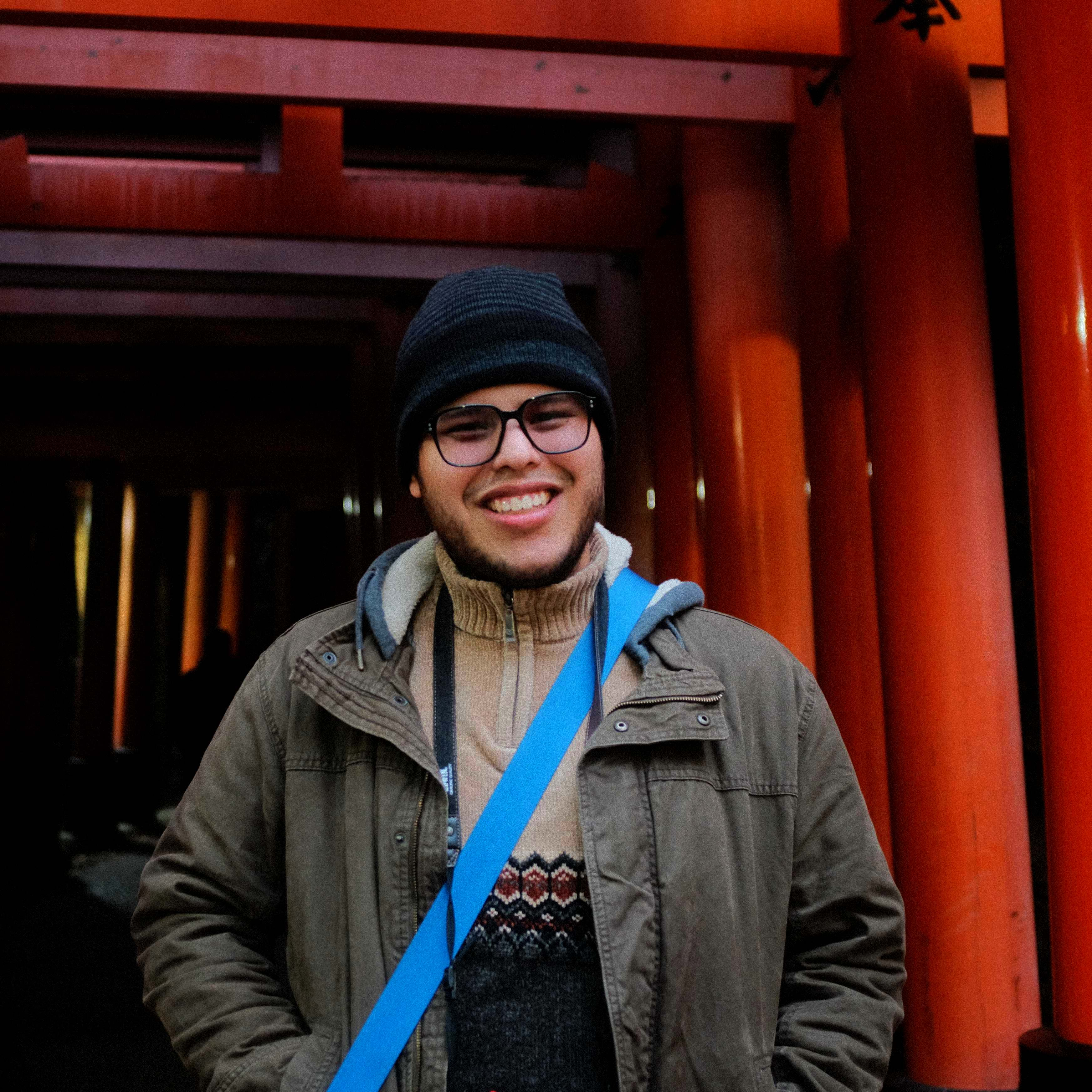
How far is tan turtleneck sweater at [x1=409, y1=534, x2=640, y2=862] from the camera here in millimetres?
1472

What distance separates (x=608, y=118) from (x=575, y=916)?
14.6 ft

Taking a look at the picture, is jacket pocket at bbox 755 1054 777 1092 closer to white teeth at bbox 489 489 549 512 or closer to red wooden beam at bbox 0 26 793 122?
white teeth at bbox 489 489 549 512

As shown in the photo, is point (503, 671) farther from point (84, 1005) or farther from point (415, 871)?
point (84, 1005)

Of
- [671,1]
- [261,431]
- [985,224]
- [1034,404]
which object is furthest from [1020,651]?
[261,431]

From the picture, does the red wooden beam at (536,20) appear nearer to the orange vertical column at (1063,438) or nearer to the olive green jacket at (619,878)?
the orange vertical column at (1063,438)

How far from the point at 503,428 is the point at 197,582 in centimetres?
1516

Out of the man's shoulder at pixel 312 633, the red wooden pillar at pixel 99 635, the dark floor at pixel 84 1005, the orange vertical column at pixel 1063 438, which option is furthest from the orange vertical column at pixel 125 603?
the man's shoulder at pixel 312 633

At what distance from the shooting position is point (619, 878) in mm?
1361

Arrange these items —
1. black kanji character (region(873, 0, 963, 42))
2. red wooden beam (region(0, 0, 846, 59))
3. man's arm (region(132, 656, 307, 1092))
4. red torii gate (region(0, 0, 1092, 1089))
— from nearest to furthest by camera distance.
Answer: man's arm (region(132, 656, 307, 1092)) < red torii gate (region(0, 0, 1092, 1089)) < black kanji character (region(873, 0, 963, 42)) < red wooden beam (region(0, 0, 846, 59))

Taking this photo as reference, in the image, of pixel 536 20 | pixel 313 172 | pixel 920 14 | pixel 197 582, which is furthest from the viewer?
pixel 197 582

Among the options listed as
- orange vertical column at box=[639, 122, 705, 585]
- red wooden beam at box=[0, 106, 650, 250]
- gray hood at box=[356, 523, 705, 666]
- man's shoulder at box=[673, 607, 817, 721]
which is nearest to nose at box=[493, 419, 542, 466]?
gray hood at box=[356, 523, 705, 666]

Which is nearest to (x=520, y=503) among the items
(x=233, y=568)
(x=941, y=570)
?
(x=941, y=570)

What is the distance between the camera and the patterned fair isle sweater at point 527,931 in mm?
1364

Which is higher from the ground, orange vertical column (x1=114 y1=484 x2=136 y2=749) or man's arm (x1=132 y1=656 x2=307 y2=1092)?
orange vertical column (x1=114 y1=484 x2=136 y2=749)
